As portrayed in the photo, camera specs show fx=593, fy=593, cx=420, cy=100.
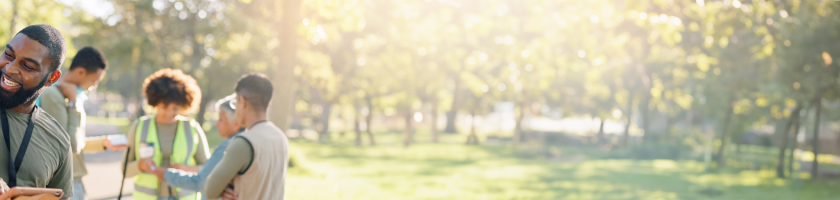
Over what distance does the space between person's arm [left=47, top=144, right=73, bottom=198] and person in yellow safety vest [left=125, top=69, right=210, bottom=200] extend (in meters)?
1.78

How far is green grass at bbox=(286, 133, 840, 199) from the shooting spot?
1316 centimetres

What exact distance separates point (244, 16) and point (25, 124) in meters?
21.8

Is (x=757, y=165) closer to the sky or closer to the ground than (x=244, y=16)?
closer to the ground

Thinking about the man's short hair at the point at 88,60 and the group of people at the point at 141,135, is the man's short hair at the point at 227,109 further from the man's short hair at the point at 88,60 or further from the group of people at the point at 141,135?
the man's short hair at the point at 88,60

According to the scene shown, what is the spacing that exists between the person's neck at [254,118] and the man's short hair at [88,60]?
4.90 feet

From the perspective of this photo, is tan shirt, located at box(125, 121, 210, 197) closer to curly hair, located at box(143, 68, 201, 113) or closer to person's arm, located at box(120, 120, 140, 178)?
person's arm, located at box(120, 120, 140, 178)

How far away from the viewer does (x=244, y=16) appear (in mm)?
22703

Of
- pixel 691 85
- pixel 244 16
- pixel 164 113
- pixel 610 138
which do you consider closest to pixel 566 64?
pixel 164 113

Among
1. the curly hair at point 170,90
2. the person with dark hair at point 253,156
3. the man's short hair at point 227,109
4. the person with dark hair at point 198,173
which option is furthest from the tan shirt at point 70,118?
the person with dark hair at point 253,156

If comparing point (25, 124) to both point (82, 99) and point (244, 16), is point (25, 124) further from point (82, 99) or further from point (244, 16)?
point (244, 16)

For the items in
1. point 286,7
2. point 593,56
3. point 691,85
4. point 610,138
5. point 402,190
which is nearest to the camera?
point 593,56

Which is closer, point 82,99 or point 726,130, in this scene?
point 82,99

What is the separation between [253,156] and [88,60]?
1.74m

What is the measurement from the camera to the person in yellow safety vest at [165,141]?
12.7 feet
